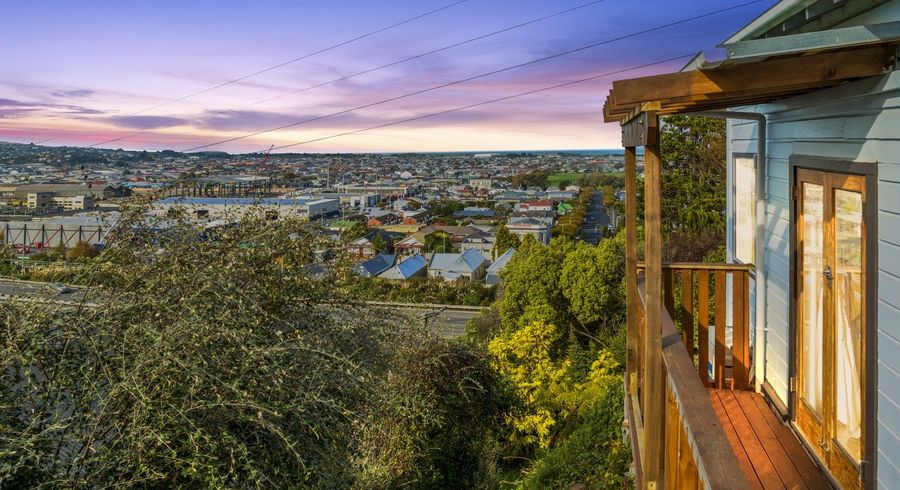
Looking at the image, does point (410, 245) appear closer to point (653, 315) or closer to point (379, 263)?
point (379, 263)

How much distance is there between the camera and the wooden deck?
3.23 meters

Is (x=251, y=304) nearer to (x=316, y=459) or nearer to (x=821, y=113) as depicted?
(x=316, y=459)

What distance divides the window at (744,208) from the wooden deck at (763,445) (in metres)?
1.44

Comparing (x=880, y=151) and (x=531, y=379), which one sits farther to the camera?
(x=531, y=379)

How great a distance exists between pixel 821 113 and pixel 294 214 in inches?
198

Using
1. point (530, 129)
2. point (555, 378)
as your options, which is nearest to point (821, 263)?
point (555, 378)

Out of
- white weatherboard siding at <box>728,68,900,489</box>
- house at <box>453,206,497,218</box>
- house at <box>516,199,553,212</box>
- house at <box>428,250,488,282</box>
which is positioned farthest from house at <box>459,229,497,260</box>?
white weatherboard siding at <box>728,68,900,489</box>

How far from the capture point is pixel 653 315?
110 inches

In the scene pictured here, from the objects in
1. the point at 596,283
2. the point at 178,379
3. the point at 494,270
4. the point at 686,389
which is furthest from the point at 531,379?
the point at 494,270

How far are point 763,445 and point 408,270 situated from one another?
1356 inches

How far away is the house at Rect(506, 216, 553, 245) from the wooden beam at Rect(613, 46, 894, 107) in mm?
42276

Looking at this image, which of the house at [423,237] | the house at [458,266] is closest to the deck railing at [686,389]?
the house at [458,266]

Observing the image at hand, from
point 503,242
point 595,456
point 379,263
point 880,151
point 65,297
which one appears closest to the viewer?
point 880,151

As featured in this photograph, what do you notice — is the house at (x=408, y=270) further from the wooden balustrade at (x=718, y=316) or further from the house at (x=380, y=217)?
the wooden balustrade at (x=718, y=316)
